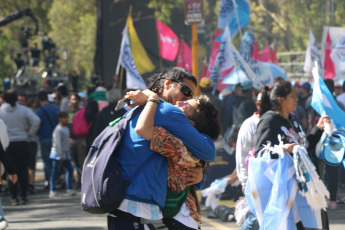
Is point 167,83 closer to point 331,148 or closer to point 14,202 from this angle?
point 331,148

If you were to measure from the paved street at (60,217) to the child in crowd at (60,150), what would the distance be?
24 cm

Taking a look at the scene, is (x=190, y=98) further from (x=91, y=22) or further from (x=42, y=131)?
(x=91, y=22)

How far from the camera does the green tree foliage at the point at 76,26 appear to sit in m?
38.8

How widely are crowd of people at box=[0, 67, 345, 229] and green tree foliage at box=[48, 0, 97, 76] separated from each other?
79.3 ft

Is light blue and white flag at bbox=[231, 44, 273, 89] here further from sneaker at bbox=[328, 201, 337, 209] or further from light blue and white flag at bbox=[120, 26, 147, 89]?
sneaker at bbox=[328, 201, 337, 209]

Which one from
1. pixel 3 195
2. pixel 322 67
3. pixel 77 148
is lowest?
pixel 3 195

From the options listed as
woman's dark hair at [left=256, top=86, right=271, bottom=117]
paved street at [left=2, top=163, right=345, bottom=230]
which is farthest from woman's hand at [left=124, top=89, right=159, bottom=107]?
paved street at [left=2, top=163, right=345, bottom=230]

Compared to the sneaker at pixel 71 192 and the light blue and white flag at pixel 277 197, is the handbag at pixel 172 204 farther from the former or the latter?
the sneaker at pixel 71 192

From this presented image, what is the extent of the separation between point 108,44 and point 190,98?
744 inches

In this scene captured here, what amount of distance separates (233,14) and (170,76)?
1217 cm

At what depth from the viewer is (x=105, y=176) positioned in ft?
13.1

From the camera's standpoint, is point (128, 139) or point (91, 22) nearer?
point (128, 139)

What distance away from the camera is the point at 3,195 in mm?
13461

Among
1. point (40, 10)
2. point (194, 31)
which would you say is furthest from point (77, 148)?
point (40, 10)
